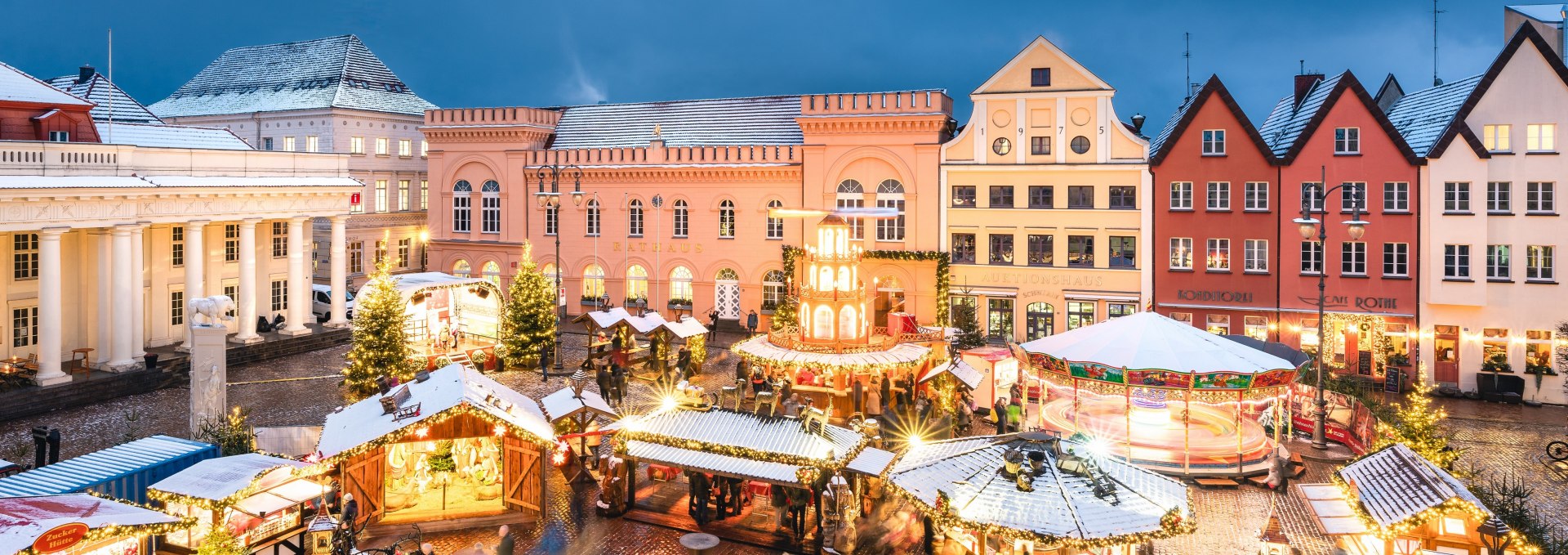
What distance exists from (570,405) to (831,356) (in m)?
9.10

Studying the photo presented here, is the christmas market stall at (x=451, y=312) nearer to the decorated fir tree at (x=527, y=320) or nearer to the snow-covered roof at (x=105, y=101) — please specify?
the decorated fir tree at (x=527, y=320)

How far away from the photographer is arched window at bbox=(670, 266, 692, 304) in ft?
140

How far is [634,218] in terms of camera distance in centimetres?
4319

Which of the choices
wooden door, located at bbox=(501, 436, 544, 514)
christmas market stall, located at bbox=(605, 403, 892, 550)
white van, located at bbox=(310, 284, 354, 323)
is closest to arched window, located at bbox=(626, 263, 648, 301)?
white van, located at bbox=(310, 284, 354, 323)

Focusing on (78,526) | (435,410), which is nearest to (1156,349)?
(435,410)

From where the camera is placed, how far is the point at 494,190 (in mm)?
45406

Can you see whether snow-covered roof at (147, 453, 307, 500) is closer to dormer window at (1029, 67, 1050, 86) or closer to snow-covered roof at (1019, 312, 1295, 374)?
snow-covered roof at (1019, 312, 1295, 374)

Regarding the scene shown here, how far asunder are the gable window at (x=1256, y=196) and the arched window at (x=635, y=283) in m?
23.3

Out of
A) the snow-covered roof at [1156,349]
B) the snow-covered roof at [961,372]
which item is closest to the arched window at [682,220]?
the snow-covered roof at [961,372]

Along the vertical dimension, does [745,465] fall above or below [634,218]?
below

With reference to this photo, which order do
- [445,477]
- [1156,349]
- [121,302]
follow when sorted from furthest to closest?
[121,302], [1156,349], [445,477]

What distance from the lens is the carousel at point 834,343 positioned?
90.6 feet

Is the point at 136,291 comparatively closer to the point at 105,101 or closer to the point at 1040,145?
the point at 105,101

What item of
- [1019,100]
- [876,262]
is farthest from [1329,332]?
[876,262]
